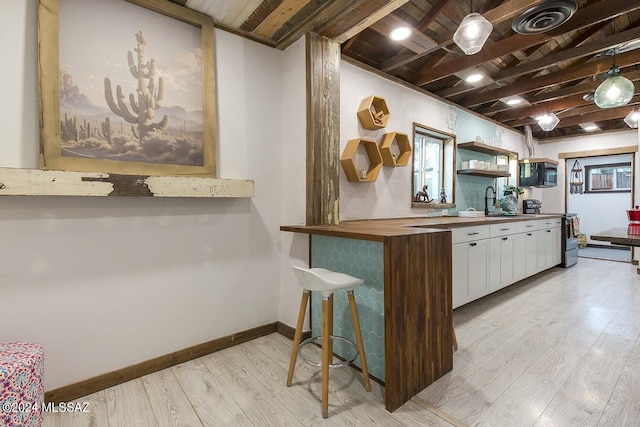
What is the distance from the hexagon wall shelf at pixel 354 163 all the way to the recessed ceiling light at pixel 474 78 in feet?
5.04

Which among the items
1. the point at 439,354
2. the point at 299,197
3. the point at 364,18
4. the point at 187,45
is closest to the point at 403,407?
the point at 439,354

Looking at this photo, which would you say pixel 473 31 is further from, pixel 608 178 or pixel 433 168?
pixel 608 178

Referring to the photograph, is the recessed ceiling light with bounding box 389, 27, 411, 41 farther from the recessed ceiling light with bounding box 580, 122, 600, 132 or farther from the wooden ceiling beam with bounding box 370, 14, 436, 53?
the recessed ceiling light with bounding box 580, 122, 600, 132

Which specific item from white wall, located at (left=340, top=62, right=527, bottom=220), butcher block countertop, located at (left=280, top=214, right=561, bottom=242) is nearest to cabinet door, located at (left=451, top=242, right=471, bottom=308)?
butcher block countertop, located at (left=280, top=214, right=561, bottom=242)

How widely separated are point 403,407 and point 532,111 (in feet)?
15.9

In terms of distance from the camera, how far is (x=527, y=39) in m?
2.72

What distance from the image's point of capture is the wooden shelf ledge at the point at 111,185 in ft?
4.92

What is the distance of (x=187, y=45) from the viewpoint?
2105mm

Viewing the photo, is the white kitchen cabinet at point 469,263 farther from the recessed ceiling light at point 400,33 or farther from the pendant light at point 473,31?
the recessed ceiling light at point 400,33

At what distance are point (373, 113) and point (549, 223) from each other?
3560 mm

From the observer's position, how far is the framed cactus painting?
1.67 metres

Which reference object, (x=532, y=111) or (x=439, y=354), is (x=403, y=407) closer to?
(x=439, y=354)

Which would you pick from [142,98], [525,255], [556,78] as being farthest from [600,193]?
[142,98]

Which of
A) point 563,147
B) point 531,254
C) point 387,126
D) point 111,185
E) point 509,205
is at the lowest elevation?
point 531,254
